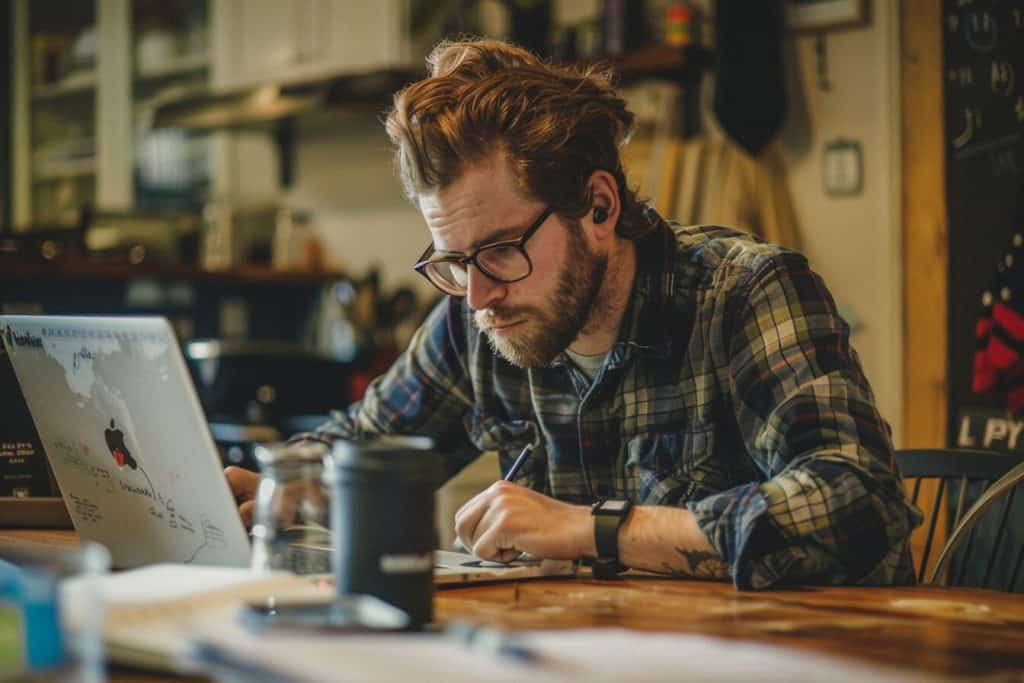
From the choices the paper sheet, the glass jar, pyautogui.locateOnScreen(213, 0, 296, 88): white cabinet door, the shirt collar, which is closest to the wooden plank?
the shirt collar

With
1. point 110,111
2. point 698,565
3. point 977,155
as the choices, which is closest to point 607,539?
point 698,565

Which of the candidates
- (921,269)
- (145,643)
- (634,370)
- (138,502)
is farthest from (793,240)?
(145,643)

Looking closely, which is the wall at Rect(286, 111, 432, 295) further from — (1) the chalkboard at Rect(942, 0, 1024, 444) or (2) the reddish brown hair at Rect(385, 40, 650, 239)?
(2) the reddish brown hair at Rect(385, 40, 650, 239)

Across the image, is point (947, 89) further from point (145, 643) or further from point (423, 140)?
point (145, 643)

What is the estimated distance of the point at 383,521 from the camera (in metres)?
1.04

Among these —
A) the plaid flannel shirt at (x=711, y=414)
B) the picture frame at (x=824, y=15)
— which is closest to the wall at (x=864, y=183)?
the picture frame at (x=824, y=15)

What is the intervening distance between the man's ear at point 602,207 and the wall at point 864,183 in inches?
66.1

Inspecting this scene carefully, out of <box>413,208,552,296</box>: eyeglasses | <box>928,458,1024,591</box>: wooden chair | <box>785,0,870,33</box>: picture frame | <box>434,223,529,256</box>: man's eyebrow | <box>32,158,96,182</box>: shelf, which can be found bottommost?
<box>928,458,1024,591</box>: wooden chair

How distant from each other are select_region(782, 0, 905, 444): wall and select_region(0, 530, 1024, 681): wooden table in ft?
6.54

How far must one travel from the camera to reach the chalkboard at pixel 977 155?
308cm

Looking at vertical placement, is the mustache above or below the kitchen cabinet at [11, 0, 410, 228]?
below

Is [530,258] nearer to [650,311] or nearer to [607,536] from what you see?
[650,311]

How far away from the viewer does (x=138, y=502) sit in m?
1.41

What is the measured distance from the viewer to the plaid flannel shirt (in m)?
1.42
